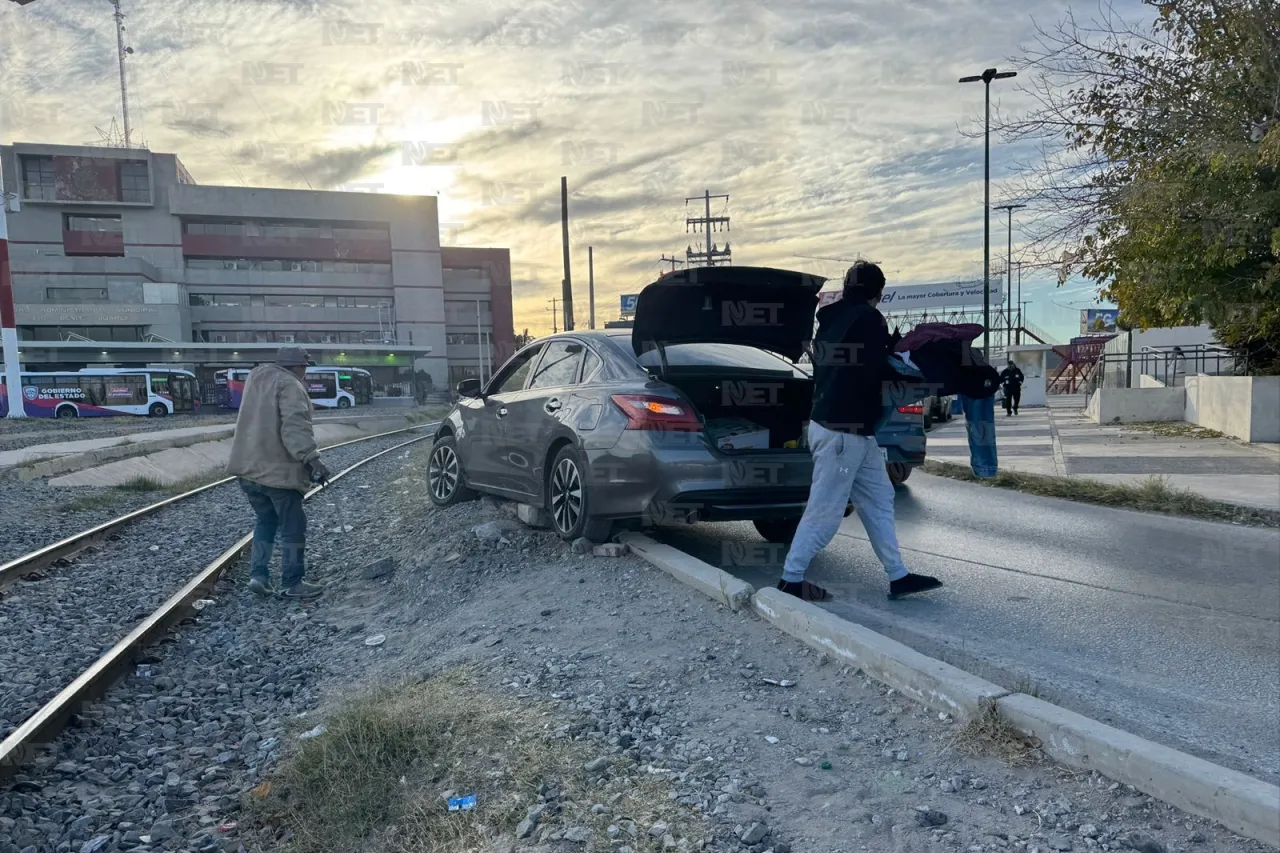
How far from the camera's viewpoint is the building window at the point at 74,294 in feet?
215

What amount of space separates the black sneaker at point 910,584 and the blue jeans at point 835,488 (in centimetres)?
50

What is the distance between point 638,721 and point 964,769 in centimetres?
122

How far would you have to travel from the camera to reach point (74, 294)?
6594 centimetres

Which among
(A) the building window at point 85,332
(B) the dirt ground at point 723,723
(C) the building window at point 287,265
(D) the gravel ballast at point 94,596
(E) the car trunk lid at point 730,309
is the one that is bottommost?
(D) the gravel ballast at point 94,596

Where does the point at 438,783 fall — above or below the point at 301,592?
above

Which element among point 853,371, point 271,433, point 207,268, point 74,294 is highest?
point 207,268

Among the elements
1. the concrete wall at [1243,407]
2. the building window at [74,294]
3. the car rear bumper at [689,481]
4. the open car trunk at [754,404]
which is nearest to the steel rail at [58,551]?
the car rear bumper at [689,481]

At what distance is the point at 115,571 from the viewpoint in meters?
7.70

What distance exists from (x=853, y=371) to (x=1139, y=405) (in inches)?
793

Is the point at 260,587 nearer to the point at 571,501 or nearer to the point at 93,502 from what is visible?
the point at 571,501

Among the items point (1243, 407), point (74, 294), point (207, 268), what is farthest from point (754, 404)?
point (74, 294)

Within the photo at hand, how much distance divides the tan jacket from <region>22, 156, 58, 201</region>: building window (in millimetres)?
75618

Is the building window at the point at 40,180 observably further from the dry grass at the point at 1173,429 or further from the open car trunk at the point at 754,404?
the open car trunk at the point at 754,404

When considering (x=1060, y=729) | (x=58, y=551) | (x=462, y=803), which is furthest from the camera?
(x=58, y=551)
